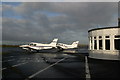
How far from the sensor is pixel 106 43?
19547mm

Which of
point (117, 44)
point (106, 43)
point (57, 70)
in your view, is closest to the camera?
point (57, 70)

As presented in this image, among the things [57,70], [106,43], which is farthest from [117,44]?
[57,70]

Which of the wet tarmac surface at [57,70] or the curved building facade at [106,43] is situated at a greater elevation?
the curved building facade at [106,43]

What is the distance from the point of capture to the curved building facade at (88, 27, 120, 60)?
1860 centimetres

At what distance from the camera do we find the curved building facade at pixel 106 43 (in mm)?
18595

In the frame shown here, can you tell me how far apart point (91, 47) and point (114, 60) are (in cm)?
475

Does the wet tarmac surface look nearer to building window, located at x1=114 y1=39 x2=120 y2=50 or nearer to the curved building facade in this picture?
the curved building facade

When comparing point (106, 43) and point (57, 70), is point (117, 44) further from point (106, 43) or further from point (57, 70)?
point (57, 70)

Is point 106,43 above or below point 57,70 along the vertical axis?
above

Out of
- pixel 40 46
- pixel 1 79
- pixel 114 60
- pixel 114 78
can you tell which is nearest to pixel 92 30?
pixel 114 60

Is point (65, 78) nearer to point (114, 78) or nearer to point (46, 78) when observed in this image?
point (46, 78)

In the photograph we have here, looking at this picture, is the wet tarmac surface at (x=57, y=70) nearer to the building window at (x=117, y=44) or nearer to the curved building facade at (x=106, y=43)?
the curved building facade at (x=106, y=43)

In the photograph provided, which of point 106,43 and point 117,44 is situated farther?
point 106,43

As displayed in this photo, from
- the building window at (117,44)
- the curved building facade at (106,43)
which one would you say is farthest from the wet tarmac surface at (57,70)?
the building window at (117,44)
